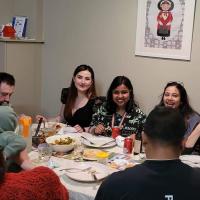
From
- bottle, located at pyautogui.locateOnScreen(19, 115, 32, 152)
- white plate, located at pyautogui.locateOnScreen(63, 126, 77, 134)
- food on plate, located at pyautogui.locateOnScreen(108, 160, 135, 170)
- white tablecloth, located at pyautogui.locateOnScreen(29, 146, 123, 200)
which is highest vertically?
bottle, located at pyautogui.locateOnScreen(19, 115, 32, 152)

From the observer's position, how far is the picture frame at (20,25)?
147 inches

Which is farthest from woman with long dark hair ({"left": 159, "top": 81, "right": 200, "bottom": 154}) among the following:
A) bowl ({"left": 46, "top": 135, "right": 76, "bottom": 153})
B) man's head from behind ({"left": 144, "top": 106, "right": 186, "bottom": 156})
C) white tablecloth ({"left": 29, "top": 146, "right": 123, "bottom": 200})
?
man's head from behind ({"left": 144, "top": 106, "right": 186, "bottom": 156})

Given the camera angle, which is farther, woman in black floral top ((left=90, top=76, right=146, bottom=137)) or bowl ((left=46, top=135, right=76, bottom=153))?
woman in black floral top ((left=90, top=76, right=146, bottom=137))

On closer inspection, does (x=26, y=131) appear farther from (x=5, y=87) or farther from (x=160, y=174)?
(x=160, y=174)

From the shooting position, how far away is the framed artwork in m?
2.98

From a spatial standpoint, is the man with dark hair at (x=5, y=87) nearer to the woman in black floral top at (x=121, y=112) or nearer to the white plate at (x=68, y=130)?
the white plate at (x=68, y=130)

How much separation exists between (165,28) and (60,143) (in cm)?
151

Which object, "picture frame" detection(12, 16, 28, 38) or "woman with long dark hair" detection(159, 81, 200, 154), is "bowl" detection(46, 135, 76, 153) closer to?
"woman with long dark hair" detection(159, 81, 200, 154)

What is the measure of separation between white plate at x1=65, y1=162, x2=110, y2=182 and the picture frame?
2154mm

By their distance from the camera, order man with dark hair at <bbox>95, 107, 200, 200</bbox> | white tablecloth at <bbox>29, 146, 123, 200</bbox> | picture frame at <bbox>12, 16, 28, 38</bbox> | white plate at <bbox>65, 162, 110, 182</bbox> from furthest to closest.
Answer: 1. picture frame at <bbox>12, 16, 28, 38</bbox>
2. white plate at <bbox>65, 162, 110, 182</bbox>
3. white tablecloth at <bbox>29, 146, 123, 200</bbox>
4. man with dark hair at <bbox>95, 107, 200, 200</bbox>

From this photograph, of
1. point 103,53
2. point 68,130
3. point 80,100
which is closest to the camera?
point 68,130

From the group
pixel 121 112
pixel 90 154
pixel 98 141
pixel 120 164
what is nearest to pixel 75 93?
pixel 121 112

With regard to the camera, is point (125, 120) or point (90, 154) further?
point (125, 120)

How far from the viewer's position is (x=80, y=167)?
1989 millimetres
